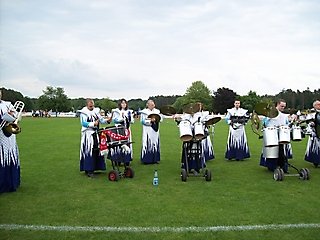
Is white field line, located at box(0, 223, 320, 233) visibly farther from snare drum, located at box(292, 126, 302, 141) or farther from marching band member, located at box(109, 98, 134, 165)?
marching band member, located at box(109, 98, 134, 165)

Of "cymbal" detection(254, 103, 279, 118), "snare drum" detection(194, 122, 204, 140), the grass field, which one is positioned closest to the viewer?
the grass field

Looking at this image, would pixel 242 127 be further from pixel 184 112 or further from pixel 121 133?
pixel 121 133

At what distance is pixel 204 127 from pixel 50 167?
208 inches

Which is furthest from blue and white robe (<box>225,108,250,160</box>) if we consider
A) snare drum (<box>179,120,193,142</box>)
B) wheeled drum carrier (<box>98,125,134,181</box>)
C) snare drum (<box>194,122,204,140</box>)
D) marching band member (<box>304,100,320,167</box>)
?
wheeled drum carrier (<box>98,125,134,181</box>)

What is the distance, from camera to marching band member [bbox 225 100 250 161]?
1434cm

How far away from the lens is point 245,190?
9.05 meters

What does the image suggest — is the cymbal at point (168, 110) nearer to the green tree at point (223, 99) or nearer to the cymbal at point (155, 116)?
the cymbal at point (155, 116)

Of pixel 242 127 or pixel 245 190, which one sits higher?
pixel 242 127

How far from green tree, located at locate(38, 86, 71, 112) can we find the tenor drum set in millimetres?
119620

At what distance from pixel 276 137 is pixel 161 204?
3.97m

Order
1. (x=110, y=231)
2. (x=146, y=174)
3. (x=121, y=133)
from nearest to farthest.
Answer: (x=110, y=231)
(x=121, y=133)
(x=146, y=174)

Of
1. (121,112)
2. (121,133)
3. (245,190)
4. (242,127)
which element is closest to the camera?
(245,190)

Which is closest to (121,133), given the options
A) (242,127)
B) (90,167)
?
(90,167)

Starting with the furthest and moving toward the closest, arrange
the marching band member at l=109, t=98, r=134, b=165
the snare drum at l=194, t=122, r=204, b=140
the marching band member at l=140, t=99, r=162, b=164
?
the marching band member at l=140, t=99, r=162, b=164, the marching band member at l=109, t=98, r=134, b=165, the snare drum at l=194, t=122, r=204, b=140
